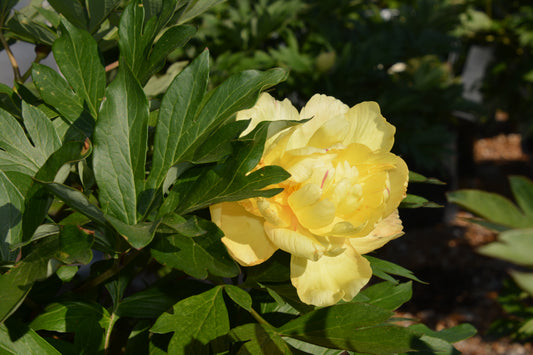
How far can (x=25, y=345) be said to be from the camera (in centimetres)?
37

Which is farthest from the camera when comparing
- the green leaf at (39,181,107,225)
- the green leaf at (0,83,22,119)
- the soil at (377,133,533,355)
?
the soil at (377,133,533,355)

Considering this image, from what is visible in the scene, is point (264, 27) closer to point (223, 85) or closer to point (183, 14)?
point (183, 14)

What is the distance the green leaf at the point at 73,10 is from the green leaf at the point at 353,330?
1.11 feet

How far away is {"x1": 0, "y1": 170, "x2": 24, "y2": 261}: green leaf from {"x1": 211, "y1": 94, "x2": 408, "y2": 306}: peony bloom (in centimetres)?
14

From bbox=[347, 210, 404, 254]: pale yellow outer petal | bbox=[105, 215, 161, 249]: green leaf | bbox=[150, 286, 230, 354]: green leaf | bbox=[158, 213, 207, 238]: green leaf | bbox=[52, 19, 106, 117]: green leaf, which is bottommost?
bbox=[150, 286, 230, 354]: green leaf

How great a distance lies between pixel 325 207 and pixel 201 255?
94 mm

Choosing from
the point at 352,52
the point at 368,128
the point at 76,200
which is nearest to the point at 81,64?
the point at 76,200

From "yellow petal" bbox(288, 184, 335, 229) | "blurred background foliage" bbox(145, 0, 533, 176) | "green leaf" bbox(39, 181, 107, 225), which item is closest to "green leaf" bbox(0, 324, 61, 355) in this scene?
"green leaf" bbox(39, 181, 107, 225)

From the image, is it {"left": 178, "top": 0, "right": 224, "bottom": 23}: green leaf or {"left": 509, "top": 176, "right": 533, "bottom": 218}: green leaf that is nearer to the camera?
{"left": 509, "top": 176, "right": 533, "bottom": 218}: green leaf

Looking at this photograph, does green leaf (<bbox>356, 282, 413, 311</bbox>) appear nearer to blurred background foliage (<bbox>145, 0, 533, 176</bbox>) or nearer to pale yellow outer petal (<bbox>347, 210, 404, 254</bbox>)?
pale yellow outer petal (<bbox>347, 210, 404, 254</bbox>)

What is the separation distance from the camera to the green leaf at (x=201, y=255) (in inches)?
13.9

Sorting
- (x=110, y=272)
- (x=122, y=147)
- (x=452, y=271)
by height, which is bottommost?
(x=452, y=271)

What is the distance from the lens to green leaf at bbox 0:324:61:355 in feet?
1.18

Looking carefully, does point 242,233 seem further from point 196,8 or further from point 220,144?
point 196,8
